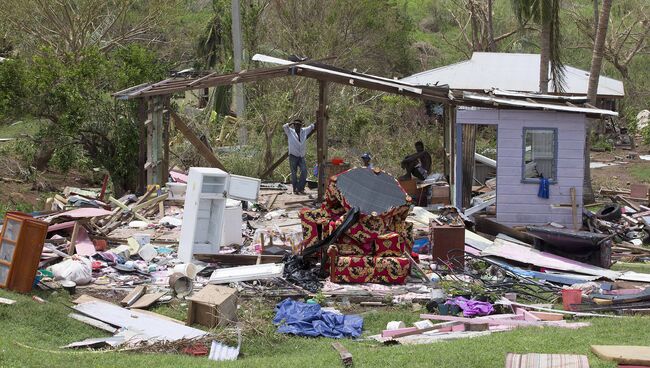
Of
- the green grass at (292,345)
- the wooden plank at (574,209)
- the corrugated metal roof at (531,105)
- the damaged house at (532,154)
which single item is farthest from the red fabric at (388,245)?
the wooden plank at (574,209)

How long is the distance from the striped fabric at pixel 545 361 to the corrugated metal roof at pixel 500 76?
27.3 meters

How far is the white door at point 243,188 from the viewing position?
681 inches

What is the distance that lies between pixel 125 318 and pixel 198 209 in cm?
350

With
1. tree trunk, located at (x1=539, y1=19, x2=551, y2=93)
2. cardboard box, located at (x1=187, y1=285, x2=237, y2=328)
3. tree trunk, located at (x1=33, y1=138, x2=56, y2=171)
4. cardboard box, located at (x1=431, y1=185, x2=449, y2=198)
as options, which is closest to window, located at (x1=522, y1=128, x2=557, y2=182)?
cardboard box, located at (x1=431, y1=185, x2=449, y2=198)

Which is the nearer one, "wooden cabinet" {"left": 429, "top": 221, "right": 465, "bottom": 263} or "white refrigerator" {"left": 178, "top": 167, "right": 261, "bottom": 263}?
"white refrigerator" {"left": 178, "top": 167, "right": 261, "bottom": 263}

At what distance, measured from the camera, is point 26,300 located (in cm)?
1262

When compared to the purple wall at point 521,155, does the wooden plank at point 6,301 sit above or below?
below

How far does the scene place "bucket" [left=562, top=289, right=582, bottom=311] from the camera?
44.4 feet

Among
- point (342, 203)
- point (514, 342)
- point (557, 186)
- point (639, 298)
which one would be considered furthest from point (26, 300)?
point (557, 186)

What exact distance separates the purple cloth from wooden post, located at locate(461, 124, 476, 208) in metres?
7.42

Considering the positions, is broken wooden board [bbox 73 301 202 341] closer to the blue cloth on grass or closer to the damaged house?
the damaged house

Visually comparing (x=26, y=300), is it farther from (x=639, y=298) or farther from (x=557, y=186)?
(x=557, y=186)

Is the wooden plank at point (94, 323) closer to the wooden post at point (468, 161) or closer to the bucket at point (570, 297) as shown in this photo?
the bucket at point (570, 297)

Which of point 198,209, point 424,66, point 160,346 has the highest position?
point 424,66
